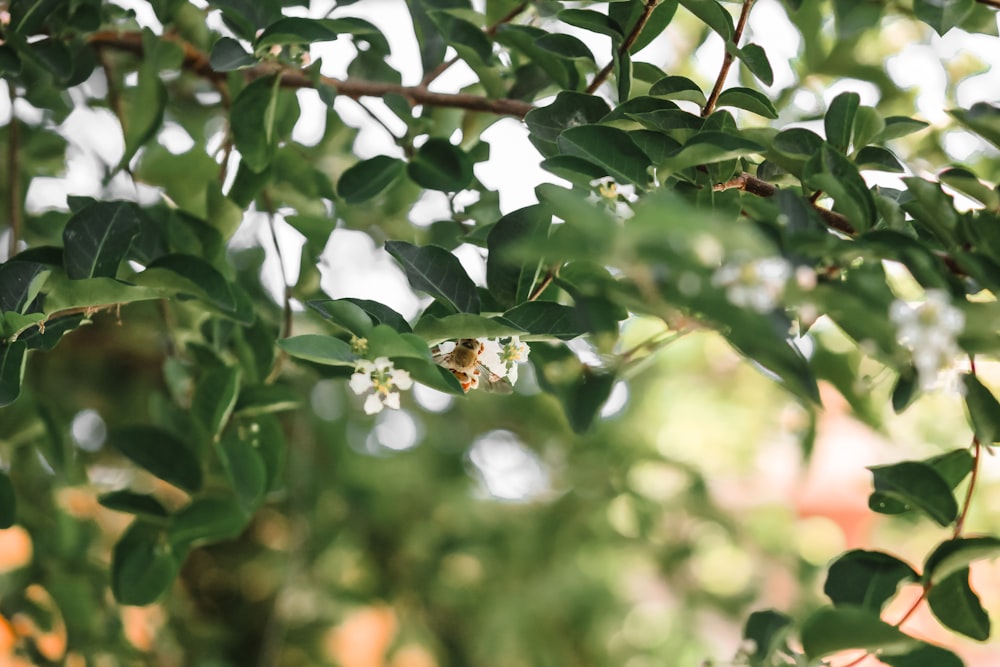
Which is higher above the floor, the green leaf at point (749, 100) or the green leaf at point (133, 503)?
the green leaf at point (749, 100)

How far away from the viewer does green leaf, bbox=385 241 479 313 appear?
1.42 feet

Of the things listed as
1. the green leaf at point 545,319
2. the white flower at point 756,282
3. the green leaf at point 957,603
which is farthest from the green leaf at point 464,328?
the green leaf at point 957,603

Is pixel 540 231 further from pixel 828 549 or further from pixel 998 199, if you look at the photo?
pixel 828 549

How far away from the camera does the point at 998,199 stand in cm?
39

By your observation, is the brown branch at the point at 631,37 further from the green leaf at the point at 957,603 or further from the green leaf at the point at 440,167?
the green leaf at the point at 957,603

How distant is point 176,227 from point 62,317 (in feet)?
0.36

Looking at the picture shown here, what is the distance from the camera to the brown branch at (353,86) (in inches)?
22.3

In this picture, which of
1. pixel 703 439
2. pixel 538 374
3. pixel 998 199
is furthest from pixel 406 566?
pixel 998 199

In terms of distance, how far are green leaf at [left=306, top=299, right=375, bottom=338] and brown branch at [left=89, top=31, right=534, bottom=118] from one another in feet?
0.60

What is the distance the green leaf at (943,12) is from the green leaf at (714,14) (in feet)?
0.34

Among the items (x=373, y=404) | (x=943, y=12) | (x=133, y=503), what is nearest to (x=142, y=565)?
(x=133, y=503)

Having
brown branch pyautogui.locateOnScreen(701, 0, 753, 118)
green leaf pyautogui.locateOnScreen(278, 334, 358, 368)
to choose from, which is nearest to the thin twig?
green leaf pyautogui.locateOnScreen(278, 334, 358, 368)

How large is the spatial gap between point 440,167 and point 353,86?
0.31 feet

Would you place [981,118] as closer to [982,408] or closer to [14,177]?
[982,408]
